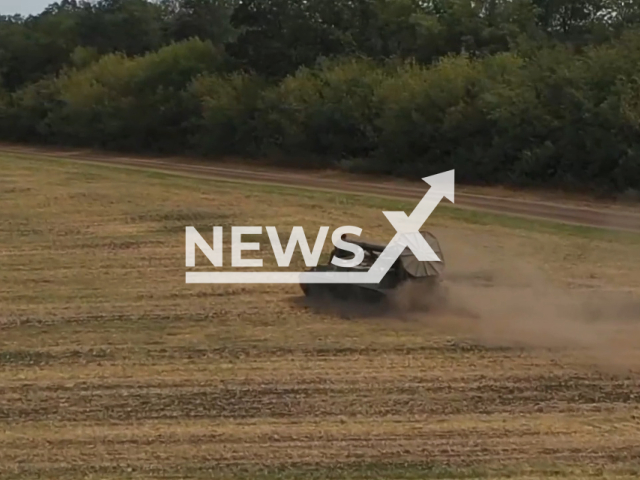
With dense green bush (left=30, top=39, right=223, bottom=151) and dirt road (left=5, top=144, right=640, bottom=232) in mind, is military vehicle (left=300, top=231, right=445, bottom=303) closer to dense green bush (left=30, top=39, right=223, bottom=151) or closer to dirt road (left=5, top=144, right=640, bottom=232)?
dirt road (left=5, top=144, right=640, bottom=232)

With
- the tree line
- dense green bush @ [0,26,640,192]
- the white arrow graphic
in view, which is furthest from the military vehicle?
dense green bush @ [0,26,640,192]

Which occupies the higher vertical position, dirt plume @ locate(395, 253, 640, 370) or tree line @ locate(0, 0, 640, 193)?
tree line @ locate(0, 0, 640, 193)

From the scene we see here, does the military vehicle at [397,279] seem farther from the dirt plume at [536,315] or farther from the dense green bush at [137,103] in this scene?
the dense green bush at [137,103]

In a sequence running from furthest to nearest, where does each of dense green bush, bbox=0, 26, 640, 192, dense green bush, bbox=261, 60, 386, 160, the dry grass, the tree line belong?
dense green bush, bbox=261, 60, 386, 160 < the tree line < dense green bush, bbox=0, 26, 640, 192 < the dry grass

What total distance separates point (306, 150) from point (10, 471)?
1084 inches

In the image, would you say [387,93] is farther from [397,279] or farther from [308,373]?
[308,373]

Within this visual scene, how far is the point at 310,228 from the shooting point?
17.2 meters

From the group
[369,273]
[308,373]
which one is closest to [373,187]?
[369,273]

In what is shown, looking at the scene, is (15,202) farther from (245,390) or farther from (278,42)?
(278,42)

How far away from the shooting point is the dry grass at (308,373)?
22.5 feet

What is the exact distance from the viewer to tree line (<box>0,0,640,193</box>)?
24.9m

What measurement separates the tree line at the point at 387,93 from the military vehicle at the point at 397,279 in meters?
13.4

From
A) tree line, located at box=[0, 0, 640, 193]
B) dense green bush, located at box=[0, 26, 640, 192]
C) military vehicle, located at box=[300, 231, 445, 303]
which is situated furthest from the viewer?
tree line, located at box=[0, 0, 640, 193]

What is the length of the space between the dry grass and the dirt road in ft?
14.1
